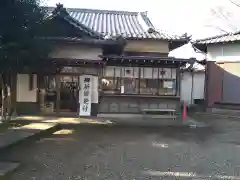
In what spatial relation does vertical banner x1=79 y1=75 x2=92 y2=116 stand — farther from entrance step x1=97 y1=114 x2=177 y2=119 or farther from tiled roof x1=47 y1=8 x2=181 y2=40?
tiled roof x1=47 y1=8 x2=181 y2=40

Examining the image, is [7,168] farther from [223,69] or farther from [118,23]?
[118,23]

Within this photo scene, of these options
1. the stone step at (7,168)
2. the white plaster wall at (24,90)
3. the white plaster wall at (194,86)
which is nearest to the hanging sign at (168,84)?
the white plaster wall at (24,90)

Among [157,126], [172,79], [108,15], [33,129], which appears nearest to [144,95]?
[172,79]

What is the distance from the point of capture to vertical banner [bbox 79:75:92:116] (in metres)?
19.5

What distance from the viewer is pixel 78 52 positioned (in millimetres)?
19719

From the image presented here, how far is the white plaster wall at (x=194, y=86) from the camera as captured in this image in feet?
110

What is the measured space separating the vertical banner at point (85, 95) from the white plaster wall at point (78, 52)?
3.79 ft

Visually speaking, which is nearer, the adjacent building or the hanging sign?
the hanging sign

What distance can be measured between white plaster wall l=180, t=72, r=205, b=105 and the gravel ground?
18.9 metres

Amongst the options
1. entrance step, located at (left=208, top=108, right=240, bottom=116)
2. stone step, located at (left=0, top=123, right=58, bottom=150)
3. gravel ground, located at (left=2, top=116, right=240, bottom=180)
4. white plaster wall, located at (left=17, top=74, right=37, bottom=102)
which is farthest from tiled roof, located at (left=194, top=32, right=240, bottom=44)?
stone step, located at (left=0, top=123, right=58, bottom=150)

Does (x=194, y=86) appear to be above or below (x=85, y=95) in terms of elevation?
above

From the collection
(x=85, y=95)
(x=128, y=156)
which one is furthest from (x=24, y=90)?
(x=128, y=156)

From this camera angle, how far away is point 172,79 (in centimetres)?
2044

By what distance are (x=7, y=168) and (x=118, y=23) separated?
63.3 feet
